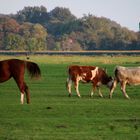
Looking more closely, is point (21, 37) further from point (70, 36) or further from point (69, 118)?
point (69, 118)

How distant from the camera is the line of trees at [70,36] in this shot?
138375 mm

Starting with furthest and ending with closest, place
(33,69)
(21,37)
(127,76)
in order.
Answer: (21,37) < (127,76) < (33,69)

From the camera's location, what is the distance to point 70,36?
16238cm

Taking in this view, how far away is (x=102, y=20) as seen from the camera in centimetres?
18925

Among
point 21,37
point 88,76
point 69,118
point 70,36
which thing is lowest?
point 69,118

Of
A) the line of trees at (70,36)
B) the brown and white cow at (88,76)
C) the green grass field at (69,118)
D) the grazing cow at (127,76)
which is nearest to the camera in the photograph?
the green grass field at (69,118)

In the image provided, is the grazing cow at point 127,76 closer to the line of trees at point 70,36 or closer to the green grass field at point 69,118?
the green grass field at point 69,118

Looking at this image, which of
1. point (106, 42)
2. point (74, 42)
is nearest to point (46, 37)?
point (74, 42)

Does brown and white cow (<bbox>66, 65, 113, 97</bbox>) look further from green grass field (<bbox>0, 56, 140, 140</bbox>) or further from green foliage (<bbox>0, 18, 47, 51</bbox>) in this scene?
green foliage (<bbox>0, 18, 47, 51</bbox>)

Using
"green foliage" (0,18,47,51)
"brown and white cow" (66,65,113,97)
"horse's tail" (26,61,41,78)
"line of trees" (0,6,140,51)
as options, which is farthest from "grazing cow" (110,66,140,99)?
"green foliage" (0,18,47,51)

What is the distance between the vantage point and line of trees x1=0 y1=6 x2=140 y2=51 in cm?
13838

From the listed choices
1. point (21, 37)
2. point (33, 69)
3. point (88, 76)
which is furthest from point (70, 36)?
point (33, 69)

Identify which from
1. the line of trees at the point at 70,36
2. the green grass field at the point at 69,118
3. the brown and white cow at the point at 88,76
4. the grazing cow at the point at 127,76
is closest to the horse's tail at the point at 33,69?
the green grass field at the point at 69,118

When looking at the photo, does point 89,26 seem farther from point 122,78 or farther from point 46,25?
point 122,78
